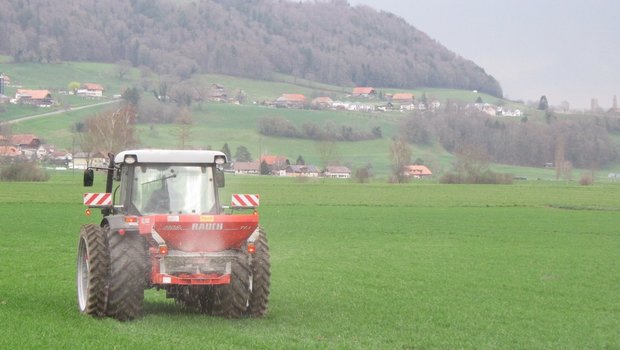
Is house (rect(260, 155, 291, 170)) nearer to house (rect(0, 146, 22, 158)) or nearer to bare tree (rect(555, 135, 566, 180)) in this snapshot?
house (rect(0, 146, 22, 158))

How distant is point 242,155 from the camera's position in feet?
481

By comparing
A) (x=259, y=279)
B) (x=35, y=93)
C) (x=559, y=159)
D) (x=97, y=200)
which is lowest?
(x=559, y=159)

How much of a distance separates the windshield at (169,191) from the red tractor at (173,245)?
0.02m

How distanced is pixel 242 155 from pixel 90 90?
56.8 m

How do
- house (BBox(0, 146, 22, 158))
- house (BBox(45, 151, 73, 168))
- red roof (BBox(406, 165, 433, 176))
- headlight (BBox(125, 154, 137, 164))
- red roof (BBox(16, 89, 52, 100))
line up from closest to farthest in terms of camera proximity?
headlight (BBox(125, 154, 137, 164)) → house (BBox(0, 146, 22, 158)) → house (BBox(45, 151, 73, 168)) → red roof (BBox(406, 165, 433, 176)) → red roof (BBox(16, 89, 52, 100))

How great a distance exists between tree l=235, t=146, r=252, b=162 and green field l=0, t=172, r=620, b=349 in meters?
95.0

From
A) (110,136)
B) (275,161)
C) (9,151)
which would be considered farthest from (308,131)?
(9,151)

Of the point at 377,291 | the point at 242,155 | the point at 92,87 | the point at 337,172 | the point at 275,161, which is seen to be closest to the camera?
the point at 377,291

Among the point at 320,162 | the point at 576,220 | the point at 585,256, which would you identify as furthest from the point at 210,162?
the point at 320,162

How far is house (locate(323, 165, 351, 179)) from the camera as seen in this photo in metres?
139

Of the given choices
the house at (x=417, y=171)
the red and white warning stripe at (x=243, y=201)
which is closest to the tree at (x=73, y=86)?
the house at (x=417, y=171)

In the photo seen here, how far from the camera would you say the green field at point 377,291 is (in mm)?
14156

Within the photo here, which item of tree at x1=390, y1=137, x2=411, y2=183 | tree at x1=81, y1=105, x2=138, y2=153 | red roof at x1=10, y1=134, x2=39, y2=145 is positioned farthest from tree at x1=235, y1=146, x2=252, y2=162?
red roof at x1=10, y1=134, x2=39, y2=145

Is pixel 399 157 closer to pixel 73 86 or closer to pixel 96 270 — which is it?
pixel 73 86
